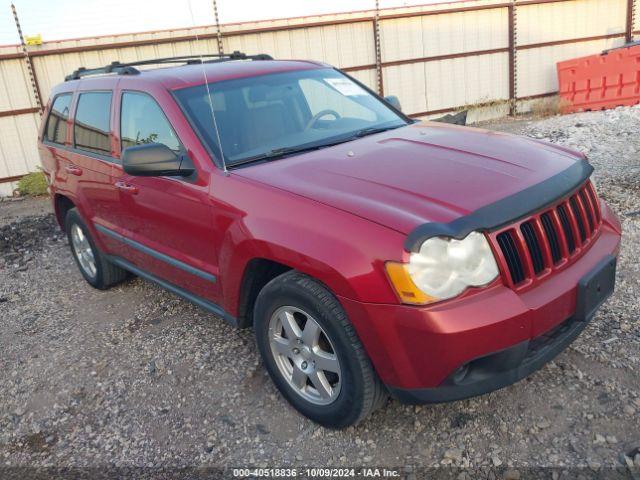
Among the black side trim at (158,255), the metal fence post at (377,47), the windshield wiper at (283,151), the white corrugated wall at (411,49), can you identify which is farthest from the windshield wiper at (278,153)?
the metal fence post at (377,47)

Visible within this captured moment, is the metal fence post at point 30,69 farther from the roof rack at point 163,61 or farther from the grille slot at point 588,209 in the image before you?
the grille slot at point 588,209

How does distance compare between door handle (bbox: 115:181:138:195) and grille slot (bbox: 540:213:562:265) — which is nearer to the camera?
grille slot (bbox: 540:213:562:265)

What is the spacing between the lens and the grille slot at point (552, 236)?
2496mm

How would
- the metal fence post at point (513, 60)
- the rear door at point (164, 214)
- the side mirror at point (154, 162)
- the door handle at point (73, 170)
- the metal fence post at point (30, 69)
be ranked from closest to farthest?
the side mirror at point (154, 162) < the rear door at point (164, 214) < the door handle at point (73, 170) < the metal fence post at point (30, 69) < the metal fence post at point (513, 60)

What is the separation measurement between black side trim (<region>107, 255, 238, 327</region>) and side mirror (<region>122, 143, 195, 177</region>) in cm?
80

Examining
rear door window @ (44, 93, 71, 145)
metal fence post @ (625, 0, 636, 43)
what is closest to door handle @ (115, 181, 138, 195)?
rear door window @ (44, 93, 71, 145)

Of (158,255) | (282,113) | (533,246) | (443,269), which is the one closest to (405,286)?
(443,269)

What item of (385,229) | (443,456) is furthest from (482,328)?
(443,456)

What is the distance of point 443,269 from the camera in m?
2.25

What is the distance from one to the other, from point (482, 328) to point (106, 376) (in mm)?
2514

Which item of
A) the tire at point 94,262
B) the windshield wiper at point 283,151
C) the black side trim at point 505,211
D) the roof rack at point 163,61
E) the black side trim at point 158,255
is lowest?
the tire at point 94,262

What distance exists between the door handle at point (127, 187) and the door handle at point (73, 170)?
0.77m

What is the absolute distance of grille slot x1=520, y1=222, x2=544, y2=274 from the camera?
7.88ft

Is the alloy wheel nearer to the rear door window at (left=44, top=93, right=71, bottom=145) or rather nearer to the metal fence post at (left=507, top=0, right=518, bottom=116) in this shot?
the rear door window at (left=44, top=93, right=71, bottom=145)
